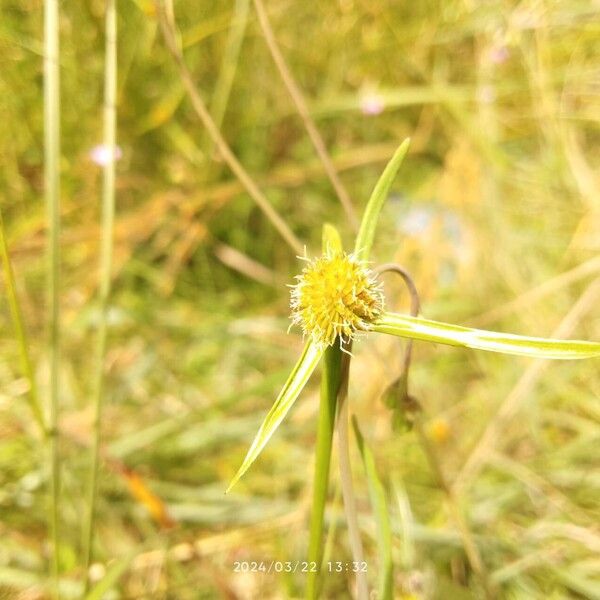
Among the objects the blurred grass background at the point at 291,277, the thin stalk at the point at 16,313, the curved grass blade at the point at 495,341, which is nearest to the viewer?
the curved grass blade at the point at 495,341

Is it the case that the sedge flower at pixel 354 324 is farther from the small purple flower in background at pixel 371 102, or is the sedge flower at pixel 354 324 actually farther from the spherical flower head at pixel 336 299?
the small purple flower in background at pixel 371 102

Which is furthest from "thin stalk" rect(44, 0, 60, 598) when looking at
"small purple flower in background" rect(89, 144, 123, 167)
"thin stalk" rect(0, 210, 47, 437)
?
"small purple flower in background" rect(89, 144, 123, 167)

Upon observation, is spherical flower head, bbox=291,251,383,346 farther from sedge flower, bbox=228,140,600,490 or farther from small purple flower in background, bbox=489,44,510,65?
small purple flower in background, bbox=489,44,510,65

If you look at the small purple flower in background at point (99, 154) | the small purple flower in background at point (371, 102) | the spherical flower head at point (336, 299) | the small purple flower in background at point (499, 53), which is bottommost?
the spherical flower head at point (336, 299)

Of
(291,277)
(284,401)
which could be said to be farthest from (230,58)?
(284,401)

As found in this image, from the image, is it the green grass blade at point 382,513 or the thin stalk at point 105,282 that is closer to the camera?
the green grass blade at point 382,513

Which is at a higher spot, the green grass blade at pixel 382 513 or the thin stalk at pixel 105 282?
the thin stalk at pixel 105 282

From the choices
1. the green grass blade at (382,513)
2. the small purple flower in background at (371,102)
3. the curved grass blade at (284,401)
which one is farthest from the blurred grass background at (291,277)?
the curved grass blade at (284,401)

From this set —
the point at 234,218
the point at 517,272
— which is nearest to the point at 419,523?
the point at 517,272
